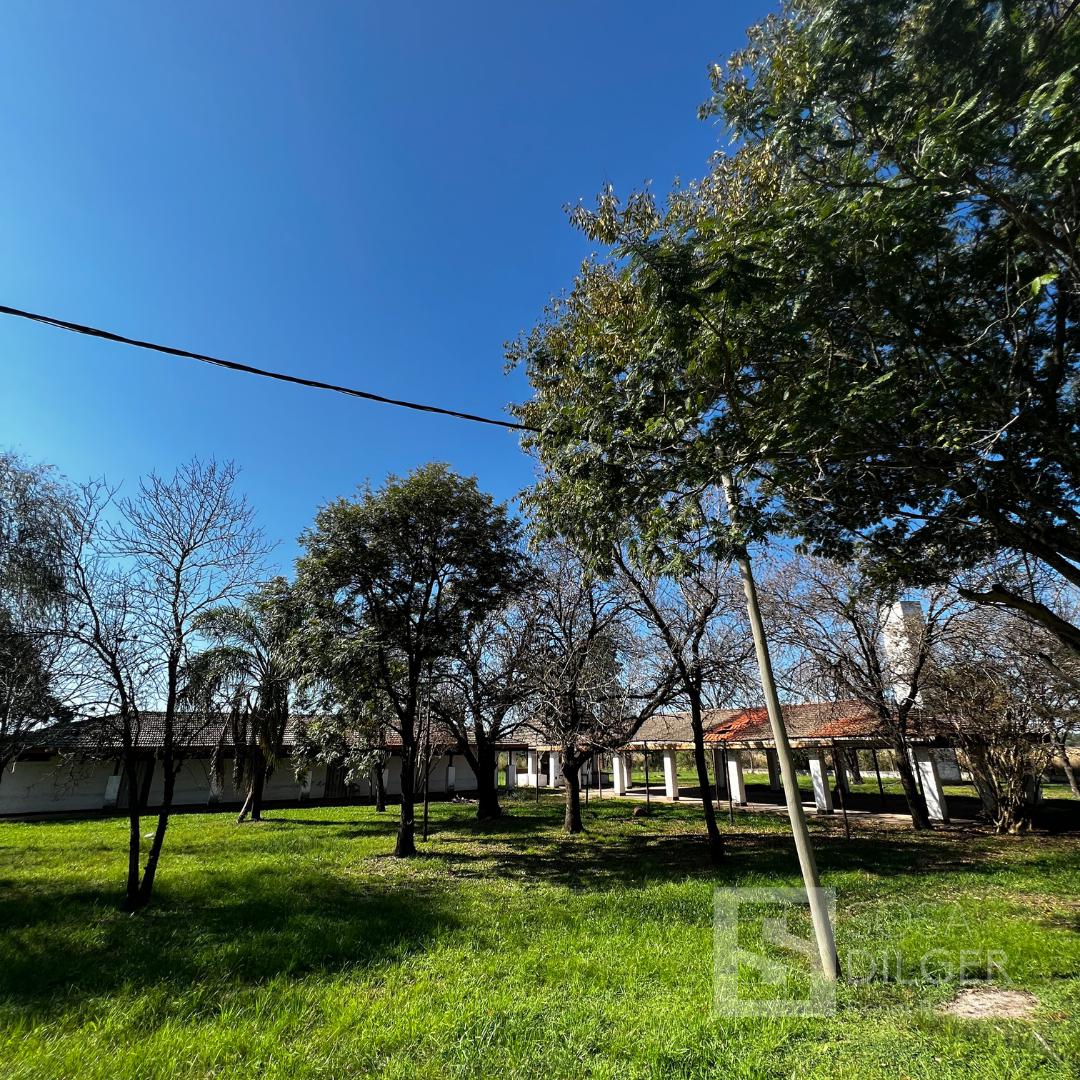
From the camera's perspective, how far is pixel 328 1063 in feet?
14.1

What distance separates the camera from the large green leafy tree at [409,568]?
13961 mm

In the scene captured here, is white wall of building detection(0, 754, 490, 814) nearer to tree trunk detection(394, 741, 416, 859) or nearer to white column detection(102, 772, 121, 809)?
white column detection(102, 772, 121, 809)

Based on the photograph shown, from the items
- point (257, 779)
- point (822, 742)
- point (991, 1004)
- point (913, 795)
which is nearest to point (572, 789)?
point (822, 742)

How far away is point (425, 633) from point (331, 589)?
2.72m

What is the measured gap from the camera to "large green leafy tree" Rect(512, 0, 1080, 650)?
4836 mm

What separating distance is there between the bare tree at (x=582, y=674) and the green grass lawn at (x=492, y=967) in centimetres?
337

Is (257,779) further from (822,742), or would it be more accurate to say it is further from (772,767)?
(772,767)

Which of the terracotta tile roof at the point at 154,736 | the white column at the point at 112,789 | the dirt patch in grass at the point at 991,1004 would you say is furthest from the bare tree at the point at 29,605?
the white column at the point at 112,789

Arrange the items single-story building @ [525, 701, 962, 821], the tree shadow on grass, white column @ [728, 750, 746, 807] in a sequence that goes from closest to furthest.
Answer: the tree shadow on grass → single-story building @ [525, 701, 962, 821] → white column @ [728, 750, 746, 807]

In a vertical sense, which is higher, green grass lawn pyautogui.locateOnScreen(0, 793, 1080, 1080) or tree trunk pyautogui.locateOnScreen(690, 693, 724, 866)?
tree trunk pyautogui.locateOnScreen(690, 693, 724, 866)

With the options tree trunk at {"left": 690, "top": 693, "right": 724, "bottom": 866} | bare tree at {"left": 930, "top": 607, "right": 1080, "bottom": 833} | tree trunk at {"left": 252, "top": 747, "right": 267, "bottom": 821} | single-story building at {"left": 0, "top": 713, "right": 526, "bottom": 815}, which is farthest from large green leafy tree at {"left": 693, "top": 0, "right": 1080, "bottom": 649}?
tree trunk at {"left": 252, "top": 747, "right": 267, "bottom": 821}

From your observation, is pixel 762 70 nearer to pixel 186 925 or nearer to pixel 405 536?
pixel 405 536

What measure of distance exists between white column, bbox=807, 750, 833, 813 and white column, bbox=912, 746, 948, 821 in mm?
3341

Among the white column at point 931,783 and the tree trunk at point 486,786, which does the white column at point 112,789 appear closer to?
the tree trunk at point 486,786
